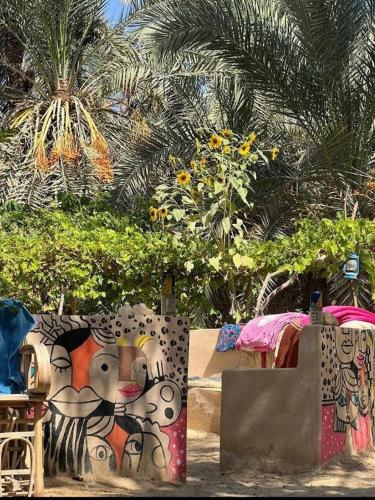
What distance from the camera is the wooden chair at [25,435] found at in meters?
6.18

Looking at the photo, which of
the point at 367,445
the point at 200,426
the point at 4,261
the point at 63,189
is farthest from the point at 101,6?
the point at 367,445

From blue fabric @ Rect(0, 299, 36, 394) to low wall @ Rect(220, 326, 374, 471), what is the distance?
8.08ft

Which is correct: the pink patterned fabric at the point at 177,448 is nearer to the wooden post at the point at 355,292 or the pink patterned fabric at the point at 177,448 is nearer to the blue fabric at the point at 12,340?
the blue fabric at the point at 12,340

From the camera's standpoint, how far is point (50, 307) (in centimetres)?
1323

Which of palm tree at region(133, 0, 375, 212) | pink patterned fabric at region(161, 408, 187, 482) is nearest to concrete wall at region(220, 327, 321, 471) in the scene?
pink patterned fabric at region(161, 408, 187, 482)

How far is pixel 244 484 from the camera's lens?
25.0ft

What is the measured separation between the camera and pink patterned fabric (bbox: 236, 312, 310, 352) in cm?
1057

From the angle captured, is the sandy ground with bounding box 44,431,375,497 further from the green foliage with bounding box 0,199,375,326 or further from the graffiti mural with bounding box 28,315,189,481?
the green foliage with bounding box 0,199,375,326

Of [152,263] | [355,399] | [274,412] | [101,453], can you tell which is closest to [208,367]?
[152,263]

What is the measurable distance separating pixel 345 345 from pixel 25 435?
3.64 m

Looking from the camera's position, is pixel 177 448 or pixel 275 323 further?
pixel 275 323

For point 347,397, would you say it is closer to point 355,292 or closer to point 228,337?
point 228,337

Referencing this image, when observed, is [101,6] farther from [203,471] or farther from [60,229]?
[203,471]

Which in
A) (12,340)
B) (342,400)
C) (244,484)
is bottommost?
(244,484)
